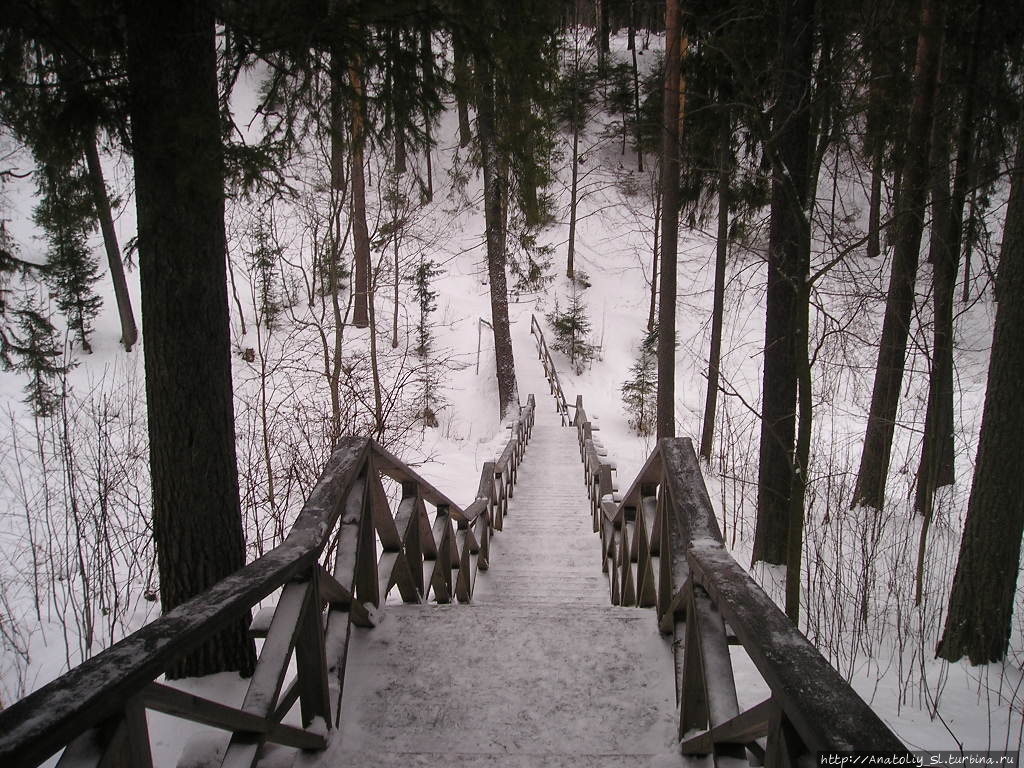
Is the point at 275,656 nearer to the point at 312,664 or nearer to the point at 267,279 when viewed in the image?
the point at 312,664

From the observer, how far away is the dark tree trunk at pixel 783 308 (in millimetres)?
5473

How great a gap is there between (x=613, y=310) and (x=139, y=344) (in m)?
15.7

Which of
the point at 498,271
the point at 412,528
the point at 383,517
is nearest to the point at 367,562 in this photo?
the point at 383,517

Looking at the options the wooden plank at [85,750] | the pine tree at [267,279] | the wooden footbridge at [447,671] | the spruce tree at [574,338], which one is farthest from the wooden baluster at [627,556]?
the spruce tree at [574,338]

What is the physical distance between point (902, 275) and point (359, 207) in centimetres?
1161

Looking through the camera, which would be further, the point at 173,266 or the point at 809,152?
the point at 809,152

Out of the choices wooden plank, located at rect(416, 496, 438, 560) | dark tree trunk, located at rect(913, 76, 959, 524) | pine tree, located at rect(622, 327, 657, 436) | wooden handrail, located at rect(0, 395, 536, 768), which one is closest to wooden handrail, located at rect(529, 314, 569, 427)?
pine tree, located at rect(622, 327, 657, 436)

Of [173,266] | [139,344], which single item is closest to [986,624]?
[173,266]

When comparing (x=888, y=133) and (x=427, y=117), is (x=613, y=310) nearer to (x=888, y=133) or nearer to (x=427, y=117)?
(x=888, y=133)

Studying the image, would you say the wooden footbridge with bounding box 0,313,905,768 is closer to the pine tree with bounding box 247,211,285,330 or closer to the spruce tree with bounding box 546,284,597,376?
the pine tree with bounding box 247,211,285,330

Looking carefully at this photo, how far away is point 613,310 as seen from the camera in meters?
23.8

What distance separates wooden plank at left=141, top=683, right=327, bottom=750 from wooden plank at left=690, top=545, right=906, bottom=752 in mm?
1420

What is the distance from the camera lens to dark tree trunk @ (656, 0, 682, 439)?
10.4 metres

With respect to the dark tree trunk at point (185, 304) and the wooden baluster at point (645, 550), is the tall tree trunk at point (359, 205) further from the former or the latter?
the wooden baluster at point (645, 550)
